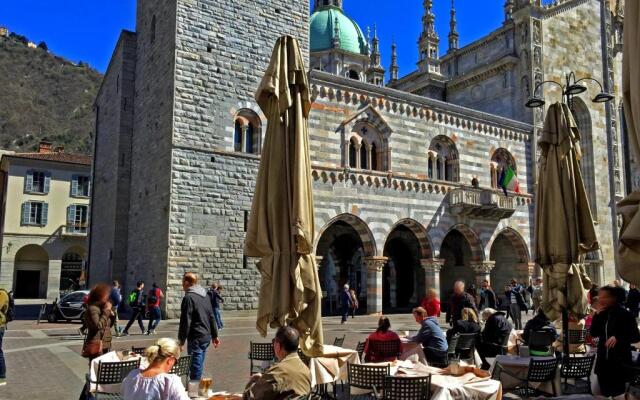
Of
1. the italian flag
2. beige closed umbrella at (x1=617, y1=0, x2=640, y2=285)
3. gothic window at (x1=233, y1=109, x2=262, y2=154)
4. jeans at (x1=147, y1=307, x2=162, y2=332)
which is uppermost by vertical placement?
gothic window at (x1=233, y1=109, x2=262, y2=154)

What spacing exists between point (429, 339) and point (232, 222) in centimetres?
1316

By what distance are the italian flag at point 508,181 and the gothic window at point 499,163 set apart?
24 centimetres

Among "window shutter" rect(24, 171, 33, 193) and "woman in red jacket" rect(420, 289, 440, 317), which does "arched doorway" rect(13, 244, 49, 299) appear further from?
"woman in red jacket" rect(420, 289, 440, 317)

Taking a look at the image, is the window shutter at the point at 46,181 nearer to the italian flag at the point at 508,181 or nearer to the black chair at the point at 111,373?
the italian flag at the point at 508,181

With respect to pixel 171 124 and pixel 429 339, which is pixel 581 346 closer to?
pixel 429 339

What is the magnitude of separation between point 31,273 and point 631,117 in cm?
4444

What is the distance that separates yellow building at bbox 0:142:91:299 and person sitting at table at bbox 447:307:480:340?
33.5 metres

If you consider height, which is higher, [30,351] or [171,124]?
[171,124]

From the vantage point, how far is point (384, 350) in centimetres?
783

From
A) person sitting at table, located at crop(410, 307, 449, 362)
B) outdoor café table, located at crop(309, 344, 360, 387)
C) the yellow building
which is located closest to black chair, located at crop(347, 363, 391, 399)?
outdoor café table, located at crop(309, 344, 360, 387)

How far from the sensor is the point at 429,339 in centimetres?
834

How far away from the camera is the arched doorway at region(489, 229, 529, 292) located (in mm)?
27500

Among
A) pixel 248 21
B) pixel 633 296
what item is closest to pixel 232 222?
pixel 248 21

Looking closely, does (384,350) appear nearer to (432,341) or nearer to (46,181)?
(432,341)
